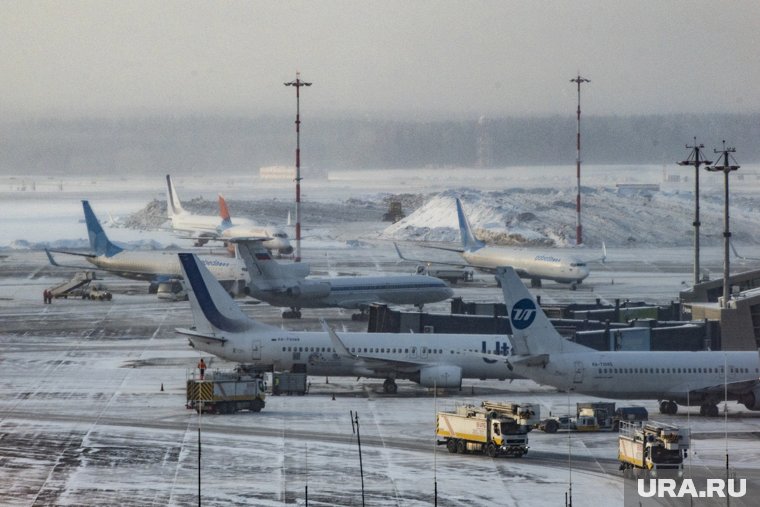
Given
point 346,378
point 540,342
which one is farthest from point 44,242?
point 540,342

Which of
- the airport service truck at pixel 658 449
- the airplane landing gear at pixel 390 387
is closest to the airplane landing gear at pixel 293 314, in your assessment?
the airplane landing gear at pixel 390 387

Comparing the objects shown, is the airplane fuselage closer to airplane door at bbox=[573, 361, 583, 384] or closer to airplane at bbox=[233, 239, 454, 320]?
airplane at bbox=[233, 239, 454, 320]

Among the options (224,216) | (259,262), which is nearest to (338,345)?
(259,262)

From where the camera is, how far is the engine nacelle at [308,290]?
327 ft

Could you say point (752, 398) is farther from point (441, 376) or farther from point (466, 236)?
point (466, 236)

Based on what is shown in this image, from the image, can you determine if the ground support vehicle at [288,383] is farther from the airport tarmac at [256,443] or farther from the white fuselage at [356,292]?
the white fuselage at [356,292]

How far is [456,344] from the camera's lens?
226 ft

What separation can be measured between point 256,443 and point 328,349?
15.0 m

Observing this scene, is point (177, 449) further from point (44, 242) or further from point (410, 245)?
point (44, 242)

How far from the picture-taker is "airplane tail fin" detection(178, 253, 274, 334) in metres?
68.6

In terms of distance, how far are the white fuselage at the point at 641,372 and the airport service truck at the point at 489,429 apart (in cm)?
655

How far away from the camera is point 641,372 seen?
202 ft

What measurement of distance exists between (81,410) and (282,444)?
13.0 m

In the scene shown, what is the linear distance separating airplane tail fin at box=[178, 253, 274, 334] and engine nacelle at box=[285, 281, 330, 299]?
3014 cm
